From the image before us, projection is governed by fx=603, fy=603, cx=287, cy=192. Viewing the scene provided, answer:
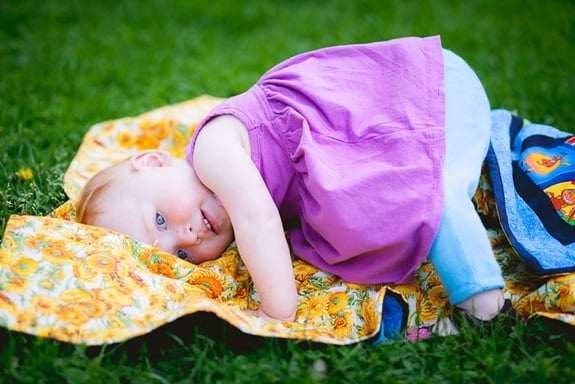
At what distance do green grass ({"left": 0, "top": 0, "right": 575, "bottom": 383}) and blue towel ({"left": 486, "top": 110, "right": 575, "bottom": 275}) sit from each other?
0.28m

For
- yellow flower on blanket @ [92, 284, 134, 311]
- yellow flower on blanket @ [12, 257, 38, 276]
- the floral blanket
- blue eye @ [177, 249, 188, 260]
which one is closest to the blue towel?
the floral blanket

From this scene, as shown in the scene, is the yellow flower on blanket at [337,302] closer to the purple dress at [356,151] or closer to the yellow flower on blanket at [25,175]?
the purple dress at [356,151]

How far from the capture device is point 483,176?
213cm

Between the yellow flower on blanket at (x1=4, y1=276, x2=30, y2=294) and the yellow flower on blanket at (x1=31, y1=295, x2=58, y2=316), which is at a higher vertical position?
the yellow flower on blanket at (x1=4, y1=276, x2=30, y2=294)

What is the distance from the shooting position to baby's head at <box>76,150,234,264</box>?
77.4 inches

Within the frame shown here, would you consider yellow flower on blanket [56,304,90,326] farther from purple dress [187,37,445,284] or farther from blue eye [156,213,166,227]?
purple dress [187,37,445,284]

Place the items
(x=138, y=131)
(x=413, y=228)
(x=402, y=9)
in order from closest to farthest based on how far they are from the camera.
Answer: (x=413, y=228), (x=138, y=131), (x=402, y=9)

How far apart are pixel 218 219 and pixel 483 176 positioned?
941 millimetres

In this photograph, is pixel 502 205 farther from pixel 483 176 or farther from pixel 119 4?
pixel 119 4

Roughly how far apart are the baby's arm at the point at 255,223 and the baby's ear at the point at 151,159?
0.98ft

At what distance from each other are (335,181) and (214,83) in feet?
6.27

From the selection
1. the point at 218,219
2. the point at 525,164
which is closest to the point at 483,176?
the point at 525,164

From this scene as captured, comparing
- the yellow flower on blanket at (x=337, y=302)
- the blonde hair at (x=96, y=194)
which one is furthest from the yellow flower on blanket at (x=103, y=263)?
the yellow flower on blanket at (x=337, y=302)

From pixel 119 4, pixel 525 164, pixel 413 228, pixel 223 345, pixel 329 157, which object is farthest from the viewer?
pixel 119 4
